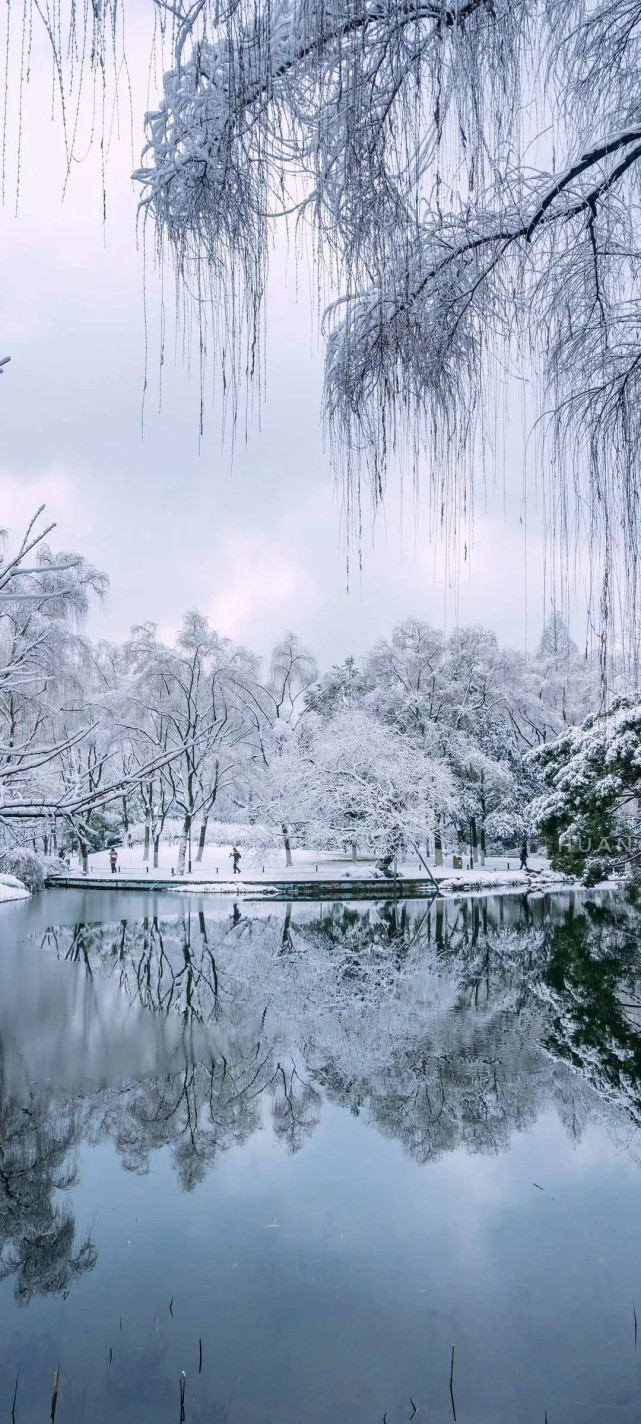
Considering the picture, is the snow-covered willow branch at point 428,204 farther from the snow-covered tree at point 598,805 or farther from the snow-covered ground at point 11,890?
the snow-covered ground at point 11,890

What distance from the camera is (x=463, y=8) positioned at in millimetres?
1884

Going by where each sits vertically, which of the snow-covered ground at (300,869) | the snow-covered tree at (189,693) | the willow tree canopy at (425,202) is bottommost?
the snow-covered ground at (300,869)

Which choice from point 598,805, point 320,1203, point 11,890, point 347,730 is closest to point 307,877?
point 347,730

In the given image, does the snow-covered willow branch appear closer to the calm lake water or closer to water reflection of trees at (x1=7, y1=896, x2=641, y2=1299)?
the calm lake water

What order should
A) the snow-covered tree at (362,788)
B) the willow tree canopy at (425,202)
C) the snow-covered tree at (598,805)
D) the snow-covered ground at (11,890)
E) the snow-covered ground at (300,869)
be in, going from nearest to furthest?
the willow tree canopy at (425,202), the snow-covered tree at (598,805), the snow-covered ground at (11,890), the snow-covered ground at (300,869), the snow-covered tree at (362,788)

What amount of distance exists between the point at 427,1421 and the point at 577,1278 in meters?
1.43

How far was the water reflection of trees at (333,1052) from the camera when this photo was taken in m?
6.01

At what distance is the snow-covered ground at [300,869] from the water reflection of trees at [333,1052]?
11.2 meters

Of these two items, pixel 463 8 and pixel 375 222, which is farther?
pixel 375 222

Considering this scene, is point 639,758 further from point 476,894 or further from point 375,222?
point 476,894

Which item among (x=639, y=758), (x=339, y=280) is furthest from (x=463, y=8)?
(x=639, y=758)

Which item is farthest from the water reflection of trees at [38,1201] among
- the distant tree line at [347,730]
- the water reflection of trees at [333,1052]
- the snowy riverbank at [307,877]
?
the snowy riverbank at [307,877]

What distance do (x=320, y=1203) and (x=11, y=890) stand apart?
1965 cm

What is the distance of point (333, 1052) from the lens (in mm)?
8336
